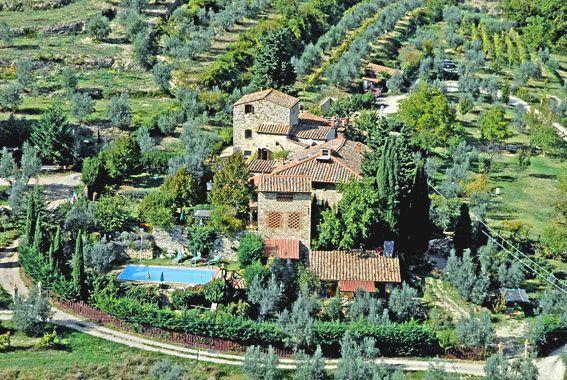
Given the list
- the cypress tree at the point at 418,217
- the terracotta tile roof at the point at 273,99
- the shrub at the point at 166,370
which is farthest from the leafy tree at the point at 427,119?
the shrub at the point at 166,370

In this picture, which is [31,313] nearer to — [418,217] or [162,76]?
[418,217]

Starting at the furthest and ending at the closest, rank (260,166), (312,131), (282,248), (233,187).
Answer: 1. (312,131)
2. (260,166)
3. (233,187)
4. (282,248)

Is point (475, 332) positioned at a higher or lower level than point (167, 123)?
lower

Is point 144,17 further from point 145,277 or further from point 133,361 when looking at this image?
point 133,361

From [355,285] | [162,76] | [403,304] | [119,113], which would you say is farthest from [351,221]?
[162,76]

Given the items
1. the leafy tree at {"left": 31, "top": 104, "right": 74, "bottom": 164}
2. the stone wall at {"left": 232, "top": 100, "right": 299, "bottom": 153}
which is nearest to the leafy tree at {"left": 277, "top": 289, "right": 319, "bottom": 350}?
the stone wall at {"left": 232, "top": 100, "right": 299, "bottom": 153}

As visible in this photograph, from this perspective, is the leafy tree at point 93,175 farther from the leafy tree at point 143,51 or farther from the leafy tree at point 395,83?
the leafy tree at point 395,83
